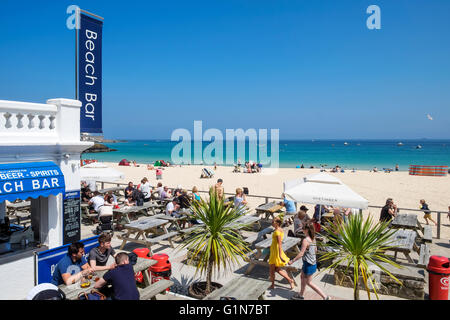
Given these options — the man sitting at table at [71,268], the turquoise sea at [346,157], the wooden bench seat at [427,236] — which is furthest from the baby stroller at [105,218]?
the turquoise sea at [346,157]

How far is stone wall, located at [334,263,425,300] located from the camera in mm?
5988

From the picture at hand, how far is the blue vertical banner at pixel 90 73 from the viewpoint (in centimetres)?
879

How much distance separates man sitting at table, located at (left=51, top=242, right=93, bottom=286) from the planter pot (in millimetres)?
1734

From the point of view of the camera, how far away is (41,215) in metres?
6.80

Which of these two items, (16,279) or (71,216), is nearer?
(16,279)

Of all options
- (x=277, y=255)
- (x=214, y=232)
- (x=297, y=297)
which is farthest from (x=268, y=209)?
(x=214, y=232)

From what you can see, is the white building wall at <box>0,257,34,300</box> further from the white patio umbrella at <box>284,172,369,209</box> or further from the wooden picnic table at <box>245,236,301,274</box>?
the white patio umbrella at <box>284,172,369,209</box>

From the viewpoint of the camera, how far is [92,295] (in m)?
4.55

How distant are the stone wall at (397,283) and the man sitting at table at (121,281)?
3.73 metres

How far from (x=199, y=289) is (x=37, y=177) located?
3.41 metres

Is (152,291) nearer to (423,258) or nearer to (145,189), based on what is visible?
(423,258)

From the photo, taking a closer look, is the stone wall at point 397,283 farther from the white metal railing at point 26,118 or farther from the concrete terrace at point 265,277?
the white metal railing at point 26,118

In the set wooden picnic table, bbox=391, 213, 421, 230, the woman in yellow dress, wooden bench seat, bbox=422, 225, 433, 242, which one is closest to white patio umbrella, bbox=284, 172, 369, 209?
wooden bench seat, bbox=422, 225, 433, 242
